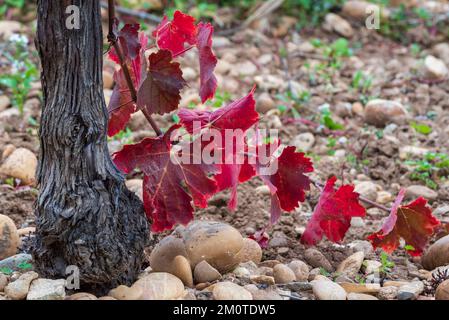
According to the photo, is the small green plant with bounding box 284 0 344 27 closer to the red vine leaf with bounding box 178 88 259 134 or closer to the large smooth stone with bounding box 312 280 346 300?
the red vine leaf with bounding box 178 88 259 134

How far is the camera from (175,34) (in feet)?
7.03

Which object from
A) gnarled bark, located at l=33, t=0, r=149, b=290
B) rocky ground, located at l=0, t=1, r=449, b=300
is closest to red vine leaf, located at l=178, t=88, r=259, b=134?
gnarled bark, located at l=33, t=0, r=149, b=290

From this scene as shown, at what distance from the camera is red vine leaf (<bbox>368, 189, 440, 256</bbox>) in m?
2.16

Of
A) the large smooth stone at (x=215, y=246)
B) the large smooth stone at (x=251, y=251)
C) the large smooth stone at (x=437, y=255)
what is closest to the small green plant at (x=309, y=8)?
the large smooth stone at (x=437, y=255)

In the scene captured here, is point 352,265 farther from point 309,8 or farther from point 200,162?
point 309,8

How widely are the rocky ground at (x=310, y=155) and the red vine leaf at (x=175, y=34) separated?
54 cm

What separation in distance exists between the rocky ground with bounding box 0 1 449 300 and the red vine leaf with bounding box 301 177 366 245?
0.12 metres

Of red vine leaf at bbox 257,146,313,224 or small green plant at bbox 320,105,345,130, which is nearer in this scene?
red vine leaf at bbox 257,146,313,224

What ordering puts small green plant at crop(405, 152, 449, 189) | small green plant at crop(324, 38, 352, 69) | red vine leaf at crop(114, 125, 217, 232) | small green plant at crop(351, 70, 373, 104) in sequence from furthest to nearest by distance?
small green plant at crop(324, 38, 352, 69)
small green plant at crop(351, 70, 373, 104)
small green plant at crop(405, 152, 449, 189)
red vine leaf at crop(114, 125, 217, 232)

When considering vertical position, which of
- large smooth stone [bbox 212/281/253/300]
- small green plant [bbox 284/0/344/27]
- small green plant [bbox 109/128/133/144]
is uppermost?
small green plant [bbox 284/0/344/27]

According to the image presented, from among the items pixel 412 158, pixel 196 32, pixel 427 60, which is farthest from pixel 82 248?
pixel 427 60

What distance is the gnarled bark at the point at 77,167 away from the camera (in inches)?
72.4

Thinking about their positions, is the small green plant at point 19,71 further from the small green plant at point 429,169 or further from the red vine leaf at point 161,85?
the small green plant at point 429,169

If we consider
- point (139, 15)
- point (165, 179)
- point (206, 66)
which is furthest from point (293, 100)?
point (165, 179)
